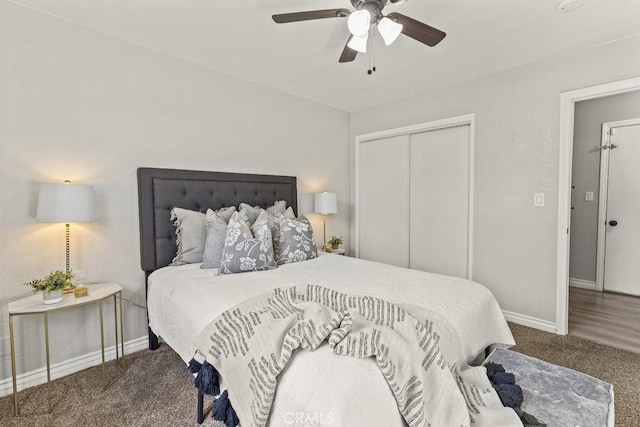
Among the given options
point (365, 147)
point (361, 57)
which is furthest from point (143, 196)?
point (365, 147)

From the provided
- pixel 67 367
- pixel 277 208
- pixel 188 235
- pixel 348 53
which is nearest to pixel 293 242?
pixel 277 208

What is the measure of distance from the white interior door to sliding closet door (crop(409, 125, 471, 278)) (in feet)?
7.09

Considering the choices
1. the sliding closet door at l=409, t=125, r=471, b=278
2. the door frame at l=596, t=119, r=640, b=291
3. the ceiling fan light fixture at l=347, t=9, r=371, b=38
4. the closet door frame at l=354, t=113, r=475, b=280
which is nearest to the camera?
the ceiling fan light fixture at l=347, t=9, r=371, b=38

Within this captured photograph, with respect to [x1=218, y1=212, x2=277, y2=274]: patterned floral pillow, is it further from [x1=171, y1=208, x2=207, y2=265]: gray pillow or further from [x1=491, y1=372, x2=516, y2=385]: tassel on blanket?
[x1=491, y1=372, x2=516, y2=385]: tassel on blanket

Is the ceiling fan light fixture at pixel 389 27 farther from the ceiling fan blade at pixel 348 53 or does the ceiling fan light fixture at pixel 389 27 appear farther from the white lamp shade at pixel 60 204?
the white lamp shade at pixel 60 204

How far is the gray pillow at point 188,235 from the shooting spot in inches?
93.6

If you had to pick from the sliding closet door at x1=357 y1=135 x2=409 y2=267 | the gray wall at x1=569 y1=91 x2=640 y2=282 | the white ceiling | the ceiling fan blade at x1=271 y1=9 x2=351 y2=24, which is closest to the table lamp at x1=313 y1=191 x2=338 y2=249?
the sliding closet door at x1=357 y1=135 x2=409 y2=267

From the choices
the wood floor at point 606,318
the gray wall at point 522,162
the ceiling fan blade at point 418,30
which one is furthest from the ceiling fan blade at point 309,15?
the wood floor at point 606,318

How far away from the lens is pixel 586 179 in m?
3.94

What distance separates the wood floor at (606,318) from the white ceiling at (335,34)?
7.67 ft

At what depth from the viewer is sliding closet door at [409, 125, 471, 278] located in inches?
128

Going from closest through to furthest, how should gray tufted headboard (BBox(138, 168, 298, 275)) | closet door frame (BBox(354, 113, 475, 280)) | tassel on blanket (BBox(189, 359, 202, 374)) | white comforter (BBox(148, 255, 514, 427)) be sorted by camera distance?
white comforter (BBox(148, 255, 514, 427)), tassel on blanket (BBox(189, 359, 202, 374)), gray tufted headboard (BBox(138, 168, 298, 275)), closet door frame (BBox(354, 113, 475, 280))

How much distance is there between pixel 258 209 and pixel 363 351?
200 centimetres

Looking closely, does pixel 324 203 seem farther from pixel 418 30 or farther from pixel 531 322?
pixel 531 322
